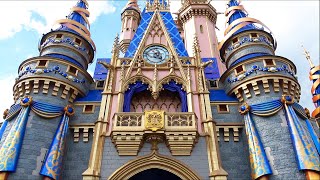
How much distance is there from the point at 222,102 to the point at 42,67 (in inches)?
504

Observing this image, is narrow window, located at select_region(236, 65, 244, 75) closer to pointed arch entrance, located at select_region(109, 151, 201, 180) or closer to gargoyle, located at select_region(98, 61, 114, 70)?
pointed arch entrance, located at select_region(109, 151, 201, 180)

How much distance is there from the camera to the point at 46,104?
18453 millimetres

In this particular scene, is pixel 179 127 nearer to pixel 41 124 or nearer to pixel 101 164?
pixel 101 164

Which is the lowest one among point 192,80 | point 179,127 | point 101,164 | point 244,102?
point 101,164

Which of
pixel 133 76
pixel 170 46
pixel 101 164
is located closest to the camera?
pixel 101 164

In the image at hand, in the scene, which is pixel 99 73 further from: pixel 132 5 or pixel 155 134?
pixel 132 5

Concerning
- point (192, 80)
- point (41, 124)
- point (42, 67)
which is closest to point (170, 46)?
point (192, 80)

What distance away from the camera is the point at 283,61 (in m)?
20.5

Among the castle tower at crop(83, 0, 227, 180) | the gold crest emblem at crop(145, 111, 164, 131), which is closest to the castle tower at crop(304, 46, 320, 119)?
the castle tower at crop(83, 0, 227, 180)

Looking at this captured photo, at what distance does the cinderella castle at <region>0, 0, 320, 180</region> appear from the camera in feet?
53.2

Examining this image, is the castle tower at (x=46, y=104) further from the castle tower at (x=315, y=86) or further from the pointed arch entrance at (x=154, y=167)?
the castle tower at (x=315, y=86)

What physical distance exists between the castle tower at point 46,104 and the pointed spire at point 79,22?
0.12 metres

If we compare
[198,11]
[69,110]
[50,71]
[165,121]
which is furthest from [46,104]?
[198,11]

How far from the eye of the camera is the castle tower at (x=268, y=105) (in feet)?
52.3
